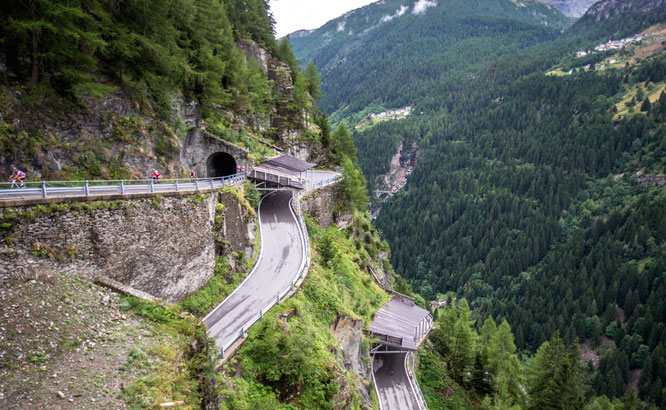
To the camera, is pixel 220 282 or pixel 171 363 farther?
pixel 220 282

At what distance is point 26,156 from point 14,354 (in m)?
11.1

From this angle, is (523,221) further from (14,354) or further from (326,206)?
(14,354)

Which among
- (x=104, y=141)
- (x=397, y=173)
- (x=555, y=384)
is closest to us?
(x=104, y=141)

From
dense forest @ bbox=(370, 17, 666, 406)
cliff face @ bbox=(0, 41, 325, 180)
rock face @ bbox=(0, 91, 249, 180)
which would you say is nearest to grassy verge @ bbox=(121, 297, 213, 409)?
rock face @ bbox=(0, 91, 249, 180)

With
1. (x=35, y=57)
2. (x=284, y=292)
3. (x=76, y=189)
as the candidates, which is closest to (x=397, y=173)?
(x=284, y=292)

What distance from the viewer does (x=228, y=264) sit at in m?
21.3

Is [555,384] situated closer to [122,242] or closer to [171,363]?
[171,363]

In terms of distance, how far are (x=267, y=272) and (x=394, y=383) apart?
15252 millimetres

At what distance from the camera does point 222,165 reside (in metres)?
34.1

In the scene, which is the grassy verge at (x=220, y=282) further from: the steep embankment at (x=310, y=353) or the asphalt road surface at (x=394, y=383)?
the asphalt road surface at (x=394, y=383)

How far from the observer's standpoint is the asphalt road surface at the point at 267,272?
57.4 ft

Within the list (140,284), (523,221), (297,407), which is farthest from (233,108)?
(523,221)

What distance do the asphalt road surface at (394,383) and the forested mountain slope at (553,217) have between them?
7773 millimetres

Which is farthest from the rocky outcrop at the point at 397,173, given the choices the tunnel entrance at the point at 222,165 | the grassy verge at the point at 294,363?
the grassy verge at the point at 294,363
